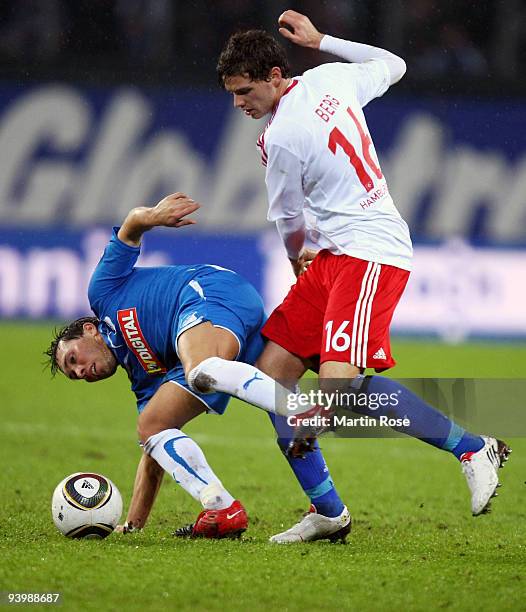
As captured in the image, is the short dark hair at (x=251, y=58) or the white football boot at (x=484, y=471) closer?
the white football boot at (x=484, y=471)

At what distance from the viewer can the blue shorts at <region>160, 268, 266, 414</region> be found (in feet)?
16.9

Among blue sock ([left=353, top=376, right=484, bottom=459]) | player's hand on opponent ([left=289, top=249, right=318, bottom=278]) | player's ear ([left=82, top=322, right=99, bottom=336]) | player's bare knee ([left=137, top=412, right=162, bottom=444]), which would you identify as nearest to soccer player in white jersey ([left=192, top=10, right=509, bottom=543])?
blue sock ([left=353, top=376, right=484, bottom=459])

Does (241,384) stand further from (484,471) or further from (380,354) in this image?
(484,471)

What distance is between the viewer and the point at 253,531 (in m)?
5.51

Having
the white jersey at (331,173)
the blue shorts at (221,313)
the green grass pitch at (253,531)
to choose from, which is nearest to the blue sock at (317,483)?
the green grass pitch at (253,531)

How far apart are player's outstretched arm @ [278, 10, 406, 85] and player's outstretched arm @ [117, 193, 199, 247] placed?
39.4 inches

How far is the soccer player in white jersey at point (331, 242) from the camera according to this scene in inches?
192

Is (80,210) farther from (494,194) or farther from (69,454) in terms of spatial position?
(69,454)

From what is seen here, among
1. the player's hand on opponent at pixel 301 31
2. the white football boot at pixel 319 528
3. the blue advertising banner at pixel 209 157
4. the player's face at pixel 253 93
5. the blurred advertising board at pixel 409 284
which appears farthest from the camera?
the blue advertising banner at pixel 209 157

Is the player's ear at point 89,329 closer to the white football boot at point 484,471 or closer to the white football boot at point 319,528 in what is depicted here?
the white football boot at point 319,528

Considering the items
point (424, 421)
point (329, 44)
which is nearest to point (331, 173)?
point (329, 44)

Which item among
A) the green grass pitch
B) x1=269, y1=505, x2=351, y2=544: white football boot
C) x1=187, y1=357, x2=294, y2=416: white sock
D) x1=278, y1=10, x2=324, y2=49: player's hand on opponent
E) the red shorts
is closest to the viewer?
the green grass pitch

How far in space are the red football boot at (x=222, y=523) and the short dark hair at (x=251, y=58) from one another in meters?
1.88

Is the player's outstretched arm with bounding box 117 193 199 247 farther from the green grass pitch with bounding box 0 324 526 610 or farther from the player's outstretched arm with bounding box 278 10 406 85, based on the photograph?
the green grass pitch with bounding box 0 324 526 610
